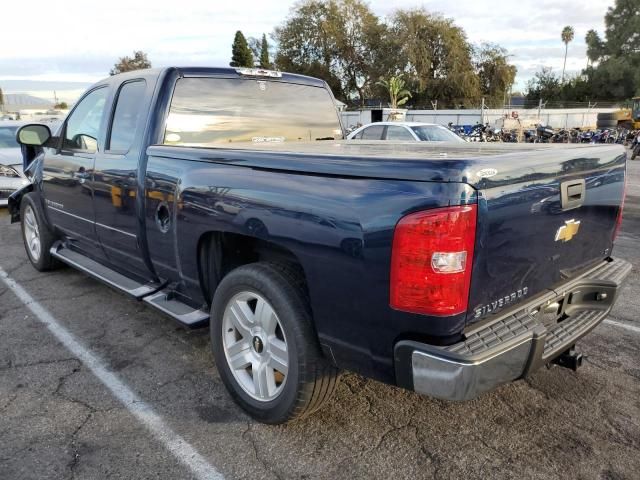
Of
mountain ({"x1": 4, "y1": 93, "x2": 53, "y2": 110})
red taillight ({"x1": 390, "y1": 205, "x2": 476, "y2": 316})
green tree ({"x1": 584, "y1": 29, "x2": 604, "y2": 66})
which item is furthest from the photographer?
mountain ({"x1": 4, "y1": 93, "x2": 53, "y2": 110})

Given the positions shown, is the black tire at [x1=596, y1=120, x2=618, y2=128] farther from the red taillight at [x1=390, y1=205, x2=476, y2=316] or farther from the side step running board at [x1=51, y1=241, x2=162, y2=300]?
the red taillight at [x1=390, y1=205, x2=476, y2=316]

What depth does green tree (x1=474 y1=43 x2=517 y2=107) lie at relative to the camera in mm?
61688

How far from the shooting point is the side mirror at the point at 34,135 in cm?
479

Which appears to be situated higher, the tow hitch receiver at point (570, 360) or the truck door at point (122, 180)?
the truck door at point (122, 180)

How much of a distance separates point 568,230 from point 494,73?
6552 centimetres

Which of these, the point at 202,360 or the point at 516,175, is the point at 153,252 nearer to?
the point at 202,360

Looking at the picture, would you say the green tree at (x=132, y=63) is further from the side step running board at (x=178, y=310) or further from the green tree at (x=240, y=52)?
the side step running board at (x=178, y=310)

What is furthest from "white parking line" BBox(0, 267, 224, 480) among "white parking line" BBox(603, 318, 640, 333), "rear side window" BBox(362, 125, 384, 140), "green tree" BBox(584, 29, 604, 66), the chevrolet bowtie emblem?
"green tree" BBox(584, 29, 604, 66)

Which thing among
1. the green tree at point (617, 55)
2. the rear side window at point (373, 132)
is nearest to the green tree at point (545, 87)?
the green tree at point (617, 55)

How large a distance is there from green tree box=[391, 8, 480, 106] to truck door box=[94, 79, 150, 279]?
5942 cm

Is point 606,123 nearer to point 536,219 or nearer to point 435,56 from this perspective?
point 435,56

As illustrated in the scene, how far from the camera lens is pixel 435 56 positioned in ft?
201

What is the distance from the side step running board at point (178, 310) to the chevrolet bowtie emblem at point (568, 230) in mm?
2032

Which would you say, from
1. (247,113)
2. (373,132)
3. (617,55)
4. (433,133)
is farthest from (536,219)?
(617,55)
